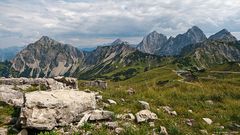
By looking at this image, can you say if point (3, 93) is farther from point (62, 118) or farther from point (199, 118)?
point (199, 118)

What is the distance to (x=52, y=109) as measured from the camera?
53.8 ft

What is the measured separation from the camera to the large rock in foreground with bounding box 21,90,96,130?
612 inches

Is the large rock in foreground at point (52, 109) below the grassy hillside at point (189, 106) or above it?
above

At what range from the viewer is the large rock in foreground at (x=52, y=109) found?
1555 centimetres

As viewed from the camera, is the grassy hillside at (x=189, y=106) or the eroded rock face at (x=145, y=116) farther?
the eroded rock face at (x=145, y=116)

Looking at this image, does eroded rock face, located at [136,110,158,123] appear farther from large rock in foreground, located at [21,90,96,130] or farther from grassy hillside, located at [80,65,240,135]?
large rock in foreground, located at [21,90,96,130]

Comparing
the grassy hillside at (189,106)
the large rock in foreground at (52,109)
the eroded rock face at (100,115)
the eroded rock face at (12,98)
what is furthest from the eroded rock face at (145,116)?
the eroded rock face at (12,98)

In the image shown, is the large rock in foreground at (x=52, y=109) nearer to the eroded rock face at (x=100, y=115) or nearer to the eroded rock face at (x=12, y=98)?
the eroded rock face at (x=100, y=115)

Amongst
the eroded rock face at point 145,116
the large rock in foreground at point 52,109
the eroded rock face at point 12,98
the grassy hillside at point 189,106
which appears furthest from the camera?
the eroded rock face at point 12,98

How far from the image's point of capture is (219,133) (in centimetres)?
1625

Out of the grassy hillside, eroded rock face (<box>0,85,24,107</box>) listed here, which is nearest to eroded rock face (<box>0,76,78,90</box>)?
eroded rock face (<box>0,85,24,107</box>)

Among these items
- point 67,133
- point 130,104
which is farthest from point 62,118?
point 130,104

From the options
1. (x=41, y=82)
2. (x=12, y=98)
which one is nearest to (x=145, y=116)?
(x=12, y=98)

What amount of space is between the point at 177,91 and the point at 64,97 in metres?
10.4
